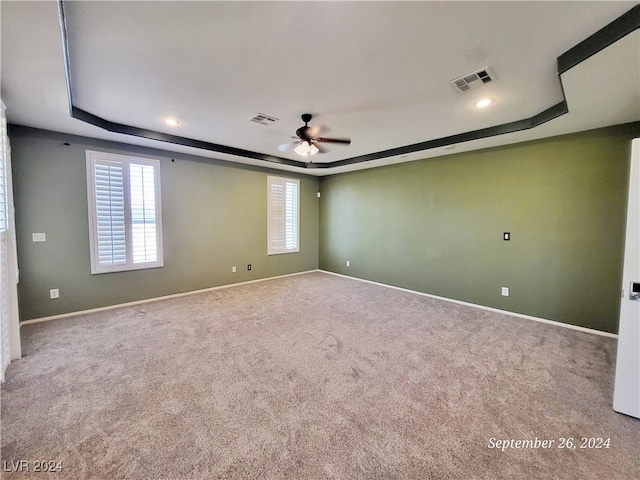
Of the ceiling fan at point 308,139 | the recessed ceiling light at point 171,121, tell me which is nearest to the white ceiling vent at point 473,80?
the ceiling fan at point 308,139

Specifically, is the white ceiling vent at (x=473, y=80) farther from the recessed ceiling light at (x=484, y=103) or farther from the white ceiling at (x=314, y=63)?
Result: the recessed ceiling light at (x=484, y=103)

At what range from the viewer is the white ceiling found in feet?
4.98

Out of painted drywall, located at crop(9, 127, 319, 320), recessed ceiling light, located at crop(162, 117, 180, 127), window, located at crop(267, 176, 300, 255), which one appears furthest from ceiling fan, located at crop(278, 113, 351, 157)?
window, located at crop(267, 176, 300, 255)

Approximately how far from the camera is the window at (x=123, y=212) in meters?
3.68

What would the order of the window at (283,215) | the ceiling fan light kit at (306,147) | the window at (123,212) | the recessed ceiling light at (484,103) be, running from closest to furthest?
the recessed ceiling light at (484,103)
the ceiling fan light kit at (306,147)
the window at (123,212)
the window at (283,215)

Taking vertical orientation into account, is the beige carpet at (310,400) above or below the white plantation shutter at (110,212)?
below

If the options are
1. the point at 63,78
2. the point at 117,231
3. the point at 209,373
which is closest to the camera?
the point at 63,78

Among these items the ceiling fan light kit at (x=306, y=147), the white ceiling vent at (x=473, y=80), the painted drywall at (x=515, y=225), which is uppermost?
the white ceiling vent at (x=473, y=80)

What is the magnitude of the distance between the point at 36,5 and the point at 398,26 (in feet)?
6.60

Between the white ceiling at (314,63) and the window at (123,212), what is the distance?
0.68m

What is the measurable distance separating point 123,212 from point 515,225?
227 inches

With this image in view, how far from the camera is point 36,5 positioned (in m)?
1.37

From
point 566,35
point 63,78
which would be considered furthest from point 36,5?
point 566,35

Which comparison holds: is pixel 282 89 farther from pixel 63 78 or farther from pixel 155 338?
pixel 155 338
